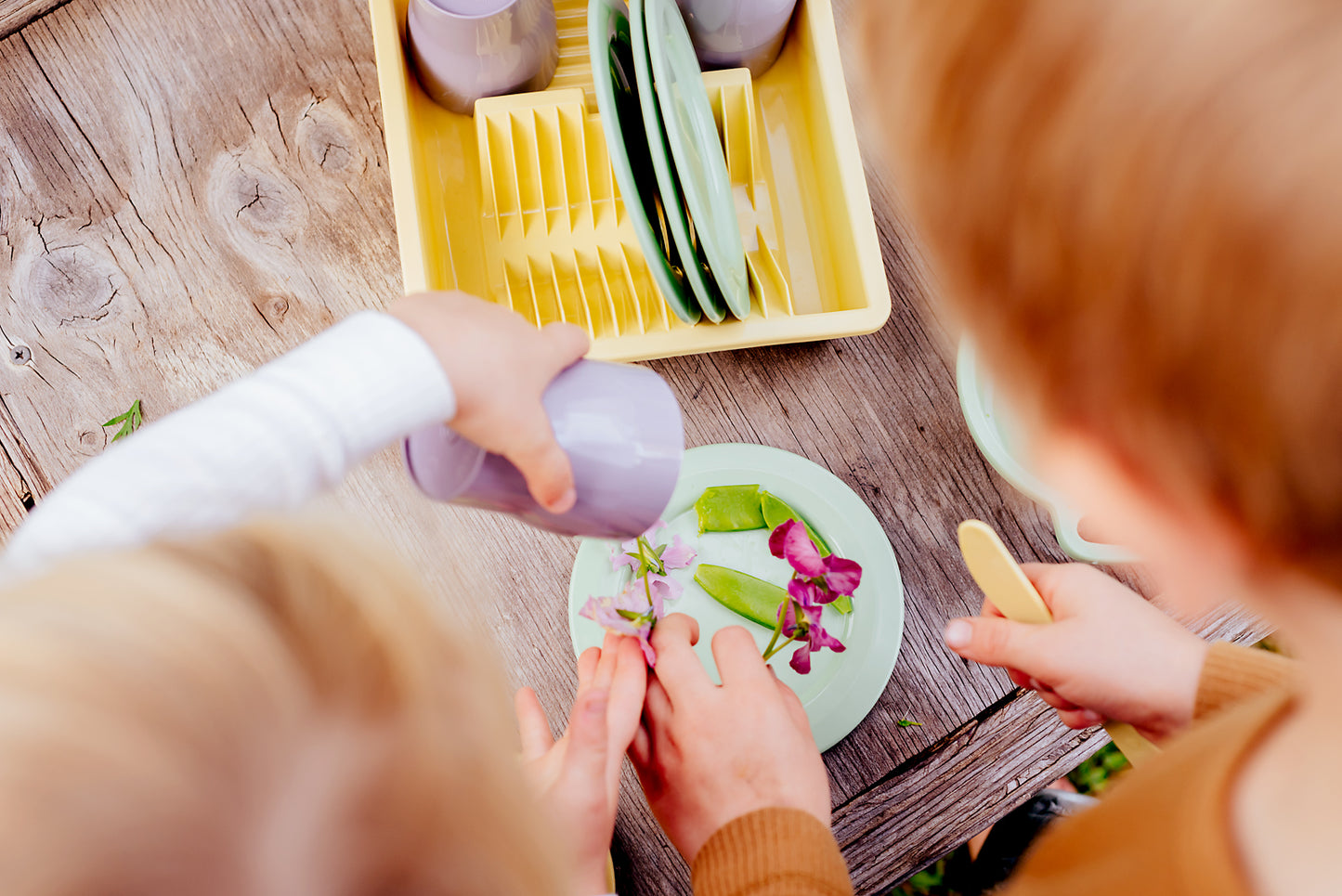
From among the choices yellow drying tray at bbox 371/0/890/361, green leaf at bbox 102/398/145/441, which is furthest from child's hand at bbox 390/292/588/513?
green leaf at bbox 102/398/145/441

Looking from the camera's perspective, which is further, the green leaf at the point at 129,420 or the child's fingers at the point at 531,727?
the green leaf at the point at 129,420

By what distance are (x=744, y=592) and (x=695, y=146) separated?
296 mm

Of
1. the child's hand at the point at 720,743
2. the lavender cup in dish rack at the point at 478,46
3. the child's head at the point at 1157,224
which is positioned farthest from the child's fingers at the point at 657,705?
the lavender cup in dish rack at the point at 478,46

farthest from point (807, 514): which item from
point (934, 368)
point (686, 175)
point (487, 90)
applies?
point (487, 90)

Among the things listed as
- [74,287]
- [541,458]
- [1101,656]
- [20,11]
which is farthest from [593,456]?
[20,11]

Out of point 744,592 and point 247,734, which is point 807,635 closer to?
point 744,592

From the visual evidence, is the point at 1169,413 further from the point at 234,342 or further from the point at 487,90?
the point at 234,342

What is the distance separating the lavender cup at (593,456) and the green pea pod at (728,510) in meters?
0.16

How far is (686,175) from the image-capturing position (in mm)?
436

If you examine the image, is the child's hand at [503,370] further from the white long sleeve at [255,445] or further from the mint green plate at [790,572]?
the mint green plate at [790,572]

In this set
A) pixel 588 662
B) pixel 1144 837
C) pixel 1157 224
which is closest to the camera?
pixel 1157 224

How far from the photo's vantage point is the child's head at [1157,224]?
19cm

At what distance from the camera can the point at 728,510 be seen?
58cm

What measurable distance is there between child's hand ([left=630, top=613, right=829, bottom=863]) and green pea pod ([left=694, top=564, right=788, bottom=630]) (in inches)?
1.4
